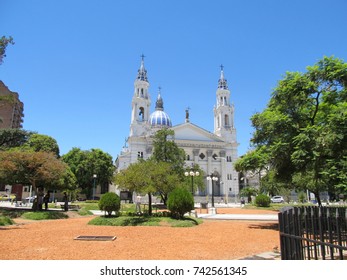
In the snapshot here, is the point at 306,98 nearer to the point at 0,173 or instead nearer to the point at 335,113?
the point at 335,113

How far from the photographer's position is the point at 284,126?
555 inches

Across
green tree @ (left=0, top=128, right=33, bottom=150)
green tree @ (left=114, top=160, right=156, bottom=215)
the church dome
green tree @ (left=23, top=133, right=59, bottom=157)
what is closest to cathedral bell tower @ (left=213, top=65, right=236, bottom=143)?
the church dome

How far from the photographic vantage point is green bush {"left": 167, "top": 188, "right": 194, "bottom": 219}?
17.3 meters

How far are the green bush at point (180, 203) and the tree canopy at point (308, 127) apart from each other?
4.23 m

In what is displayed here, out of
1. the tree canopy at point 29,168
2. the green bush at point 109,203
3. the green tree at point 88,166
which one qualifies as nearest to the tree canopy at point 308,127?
the green bush at point 109,203

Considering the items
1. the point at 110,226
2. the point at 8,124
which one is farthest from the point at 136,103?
the point at 110,226

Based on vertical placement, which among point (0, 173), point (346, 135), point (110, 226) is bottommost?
point (110, 226)

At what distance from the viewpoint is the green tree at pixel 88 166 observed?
5800 centimetres

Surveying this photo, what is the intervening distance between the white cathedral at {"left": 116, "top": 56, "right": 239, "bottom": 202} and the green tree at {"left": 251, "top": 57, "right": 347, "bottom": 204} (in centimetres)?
4756

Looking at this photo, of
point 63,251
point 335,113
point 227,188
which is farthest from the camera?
point 227,188

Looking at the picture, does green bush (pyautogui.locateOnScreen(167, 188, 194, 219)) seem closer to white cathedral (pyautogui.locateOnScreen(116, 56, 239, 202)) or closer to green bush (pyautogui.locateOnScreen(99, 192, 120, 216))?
green bush (pyautogui.locateOnScreen(99, 192, 120, 216))

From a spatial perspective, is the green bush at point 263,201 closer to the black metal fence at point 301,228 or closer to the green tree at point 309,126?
the green tree at point 309,126

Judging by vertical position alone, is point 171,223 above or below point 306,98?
below
